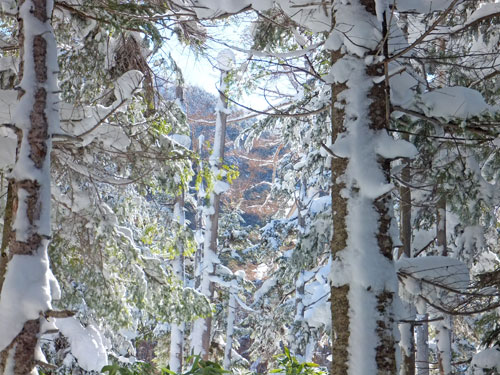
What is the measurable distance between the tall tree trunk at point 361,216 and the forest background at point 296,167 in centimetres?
1

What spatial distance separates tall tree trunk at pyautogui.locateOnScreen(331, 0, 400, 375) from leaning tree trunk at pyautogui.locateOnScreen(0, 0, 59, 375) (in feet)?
6.87

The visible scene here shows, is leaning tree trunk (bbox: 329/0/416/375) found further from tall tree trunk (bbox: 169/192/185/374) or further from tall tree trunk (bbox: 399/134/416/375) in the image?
tall tree trunk (bbox: 169/192/185/374)

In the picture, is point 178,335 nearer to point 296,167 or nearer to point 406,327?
point 296,167

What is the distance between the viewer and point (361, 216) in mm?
3238

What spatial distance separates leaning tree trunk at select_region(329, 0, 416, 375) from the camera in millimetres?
3065

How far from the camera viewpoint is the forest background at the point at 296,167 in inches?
130

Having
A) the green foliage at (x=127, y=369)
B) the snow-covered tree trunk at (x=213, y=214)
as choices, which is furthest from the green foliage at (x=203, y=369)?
the snow-covered tree trunk at (x=213, y=214)

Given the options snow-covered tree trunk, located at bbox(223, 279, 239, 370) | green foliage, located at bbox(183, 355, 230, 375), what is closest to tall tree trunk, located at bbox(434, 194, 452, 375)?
green foliage, located at bbox(183, 355, 230, 375)

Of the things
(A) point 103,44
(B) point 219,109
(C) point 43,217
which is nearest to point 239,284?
(B) point 219,109

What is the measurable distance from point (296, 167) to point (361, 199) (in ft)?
23.7

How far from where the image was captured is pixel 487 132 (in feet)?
11.2

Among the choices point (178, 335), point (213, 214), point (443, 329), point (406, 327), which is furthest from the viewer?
point (213, 214)

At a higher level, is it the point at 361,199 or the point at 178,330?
the point at 361,199

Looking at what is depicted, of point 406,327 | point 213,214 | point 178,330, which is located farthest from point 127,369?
point 213,214
